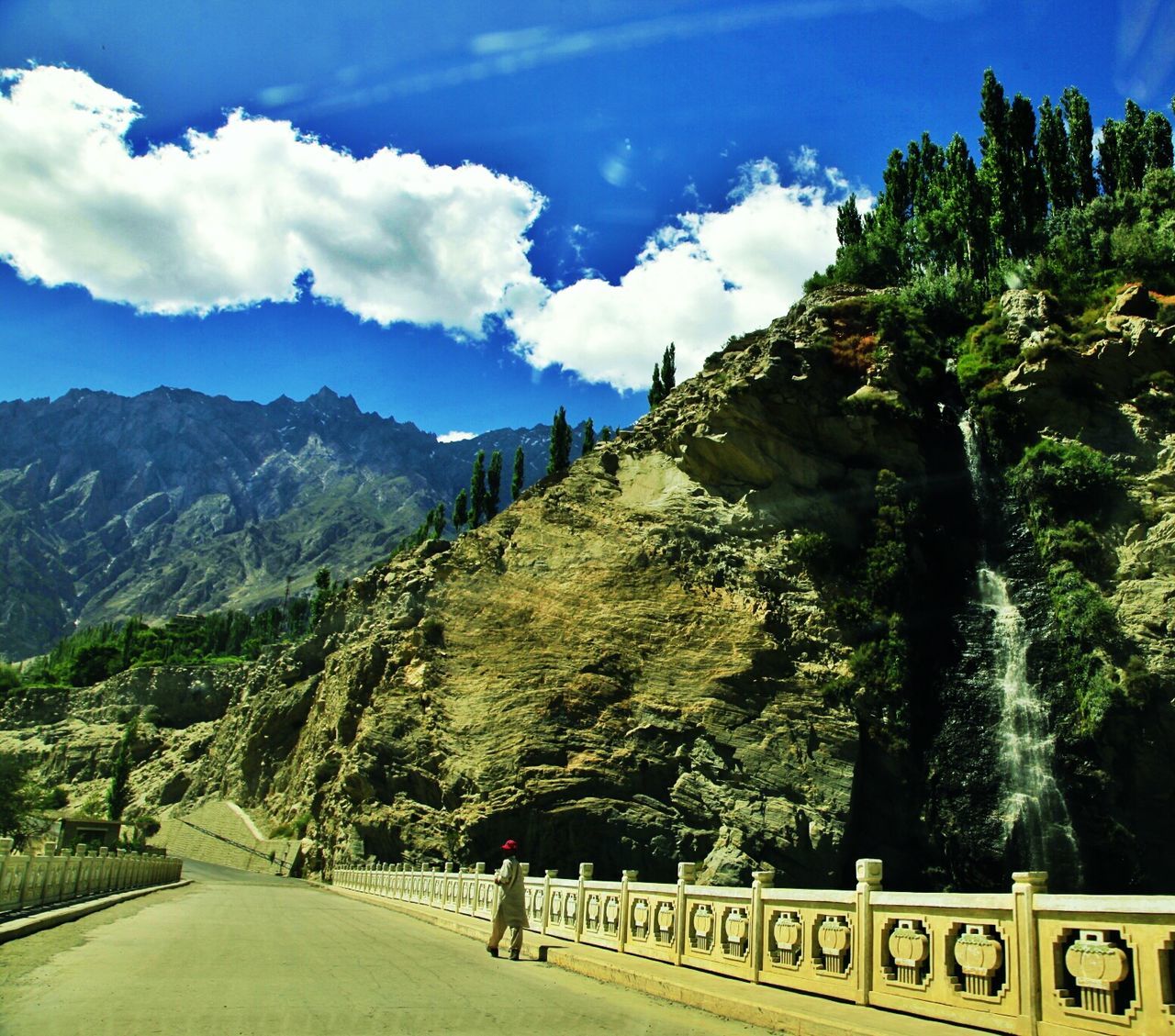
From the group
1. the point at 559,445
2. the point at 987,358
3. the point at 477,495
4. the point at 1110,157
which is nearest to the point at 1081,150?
the point at 1110,157

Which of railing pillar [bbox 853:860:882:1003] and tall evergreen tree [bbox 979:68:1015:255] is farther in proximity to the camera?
tall evergreen tree [bbox 979:68:1015:255]

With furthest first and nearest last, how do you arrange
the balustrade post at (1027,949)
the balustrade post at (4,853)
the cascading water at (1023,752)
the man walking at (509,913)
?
the cascading water at (1023,752), the balustrade post at (4,853), the man walking at (509,913), the balustrade post at (1027,949)

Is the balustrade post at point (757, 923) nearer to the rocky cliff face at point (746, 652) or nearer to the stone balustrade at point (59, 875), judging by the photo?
the stone balustrade at point (59, 875)

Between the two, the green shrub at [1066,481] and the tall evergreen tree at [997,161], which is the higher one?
the tall evergreen tree at [997,161]

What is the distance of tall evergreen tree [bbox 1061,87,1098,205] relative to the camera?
182 ft

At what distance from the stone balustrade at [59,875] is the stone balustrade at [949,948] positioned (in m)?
12.3

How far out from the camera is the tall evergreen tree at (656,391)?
2596 inches

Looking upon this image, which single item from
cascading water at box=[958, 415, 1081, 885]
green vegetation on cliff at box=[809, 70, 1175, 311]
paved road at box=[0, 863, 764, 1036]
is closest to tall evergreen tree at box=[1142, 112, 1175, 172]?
green vegetation on cliff at box=[809, 70, 1175, 311]

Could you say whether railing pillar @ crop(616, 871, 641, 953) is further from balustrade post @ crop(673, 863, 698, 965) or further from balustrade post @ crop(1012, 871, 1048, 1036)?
balustrade post @ crop(1012, 871, 1048, 1036)

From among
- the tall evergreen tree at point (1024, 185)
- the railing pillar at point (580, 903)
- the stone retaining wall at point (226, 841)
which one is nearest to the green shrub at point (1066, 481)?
the tall evergreen tree at point (1024, 185)

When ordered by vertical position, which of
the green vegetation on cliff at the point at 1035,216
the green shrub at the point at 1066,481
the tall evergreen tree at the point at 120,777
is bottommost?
the tall evergreen tree at the point at 120,777

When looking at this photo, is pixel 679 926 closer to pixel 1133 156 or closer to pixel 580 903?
pixel 580 903

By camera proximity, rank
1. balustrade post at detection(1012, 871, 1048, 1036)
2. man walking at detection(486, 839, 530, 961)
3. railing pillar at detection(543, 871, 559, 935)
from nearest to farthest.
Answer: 1. balustrade post at detection(1012, 871, 1048, 1036)
2. man walking at detection(486, 839, 530, 961)
3. railing pillar at detection(543, 871, 559, 935)

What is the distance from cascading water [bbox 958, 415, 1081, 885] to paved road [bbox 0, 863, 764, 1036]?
76.4 ft
